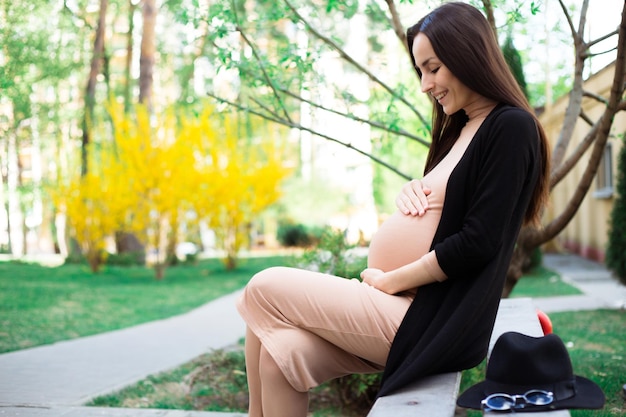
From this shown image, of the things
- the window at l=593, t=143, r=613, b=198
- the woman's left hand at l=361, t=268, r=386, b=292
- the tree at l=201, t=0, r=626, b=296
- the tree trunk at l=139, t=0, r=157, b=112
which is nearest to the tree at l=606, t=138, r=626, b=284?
the tree at l=201, t=0, r=626, b=296

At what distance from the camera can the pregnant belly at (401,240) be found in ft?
8.23

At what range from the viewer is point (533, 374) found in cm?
212

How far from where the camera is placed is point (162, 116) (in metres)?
15.4

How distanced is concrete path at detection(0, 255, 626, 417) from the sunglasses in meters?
2.37

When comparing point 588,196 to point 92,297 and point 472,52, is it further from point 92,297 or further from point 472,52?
point 472,52

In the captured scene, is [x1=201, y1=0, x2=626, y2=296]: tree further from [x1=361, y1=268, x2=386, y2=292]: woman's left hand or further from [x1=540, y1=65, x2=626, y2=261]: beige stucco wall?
[x1=540, y1=65, x2=626, y2=261]: beige stucco wall

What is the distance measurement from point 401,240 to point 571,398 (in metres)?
0.79

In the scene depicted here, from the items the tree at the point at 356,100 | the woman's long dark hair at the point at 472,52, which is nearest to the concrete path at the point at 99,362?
the tree at the point at 356,100

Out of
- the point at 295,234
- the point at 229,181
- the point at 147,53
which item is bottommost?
the point at 295,234

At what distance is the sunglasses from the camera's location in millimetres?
2041

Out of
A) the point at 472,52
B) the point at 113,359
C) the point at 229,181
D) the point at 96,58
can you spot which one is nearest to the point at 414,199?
the point at 472,52

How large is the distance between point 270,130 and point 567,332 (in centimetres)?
1601

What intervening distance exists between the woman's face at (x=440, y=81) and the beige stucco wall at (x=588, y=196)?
10.9 meters

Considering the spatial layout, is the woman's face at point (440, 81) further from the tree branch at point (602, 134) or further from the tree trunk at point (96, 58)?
the tree trunk at point (96, 58)
